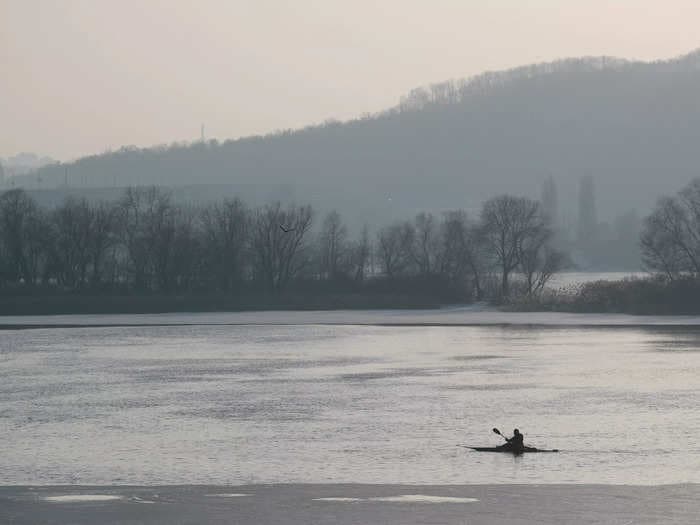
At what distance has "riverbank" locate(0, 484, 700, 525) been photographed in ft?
61.7

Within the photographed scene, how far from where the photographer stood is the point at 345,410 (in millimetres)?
30547

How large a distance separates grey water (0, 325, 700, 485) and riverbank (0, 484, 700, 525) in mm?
813

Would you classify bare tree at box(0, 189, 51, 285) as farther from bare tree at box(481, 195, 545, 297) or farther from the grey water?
the grey water

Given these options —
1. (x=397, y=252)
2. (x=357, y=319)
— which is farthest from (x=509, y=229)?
(x=357, y=319)

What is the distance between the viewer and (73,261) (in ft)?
318

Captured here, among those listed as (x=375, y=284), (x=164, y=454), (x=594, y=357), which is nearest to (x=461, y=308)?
(x=375, y=284)

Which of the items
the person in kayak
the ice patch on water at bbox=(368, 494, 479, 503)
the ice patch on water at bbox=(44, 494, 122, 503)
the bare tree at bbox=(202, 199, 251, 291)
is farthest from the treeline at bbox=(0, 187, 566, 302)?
the ice patch on water at bbox=(44, 494, 122, 503)

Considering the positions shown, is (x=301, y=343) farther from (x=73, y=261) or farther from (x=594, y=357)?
(x=73, y=261)

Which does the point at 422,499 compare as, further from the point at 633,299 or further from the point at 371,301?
the point at 371,301

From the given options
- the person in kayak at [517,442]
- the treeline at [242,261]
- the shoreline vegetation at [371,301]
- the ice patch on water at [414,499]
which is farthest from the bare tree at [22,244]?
the ice patch on water at [414,499]

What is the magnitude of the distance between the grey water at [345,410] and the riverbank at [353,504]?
2.67 ft

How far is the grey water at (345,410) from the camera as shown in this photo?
22.9 metres

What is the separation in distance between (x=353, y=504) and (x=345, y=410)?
35.2ft

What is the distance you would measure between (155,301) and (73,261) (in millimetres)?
17572
